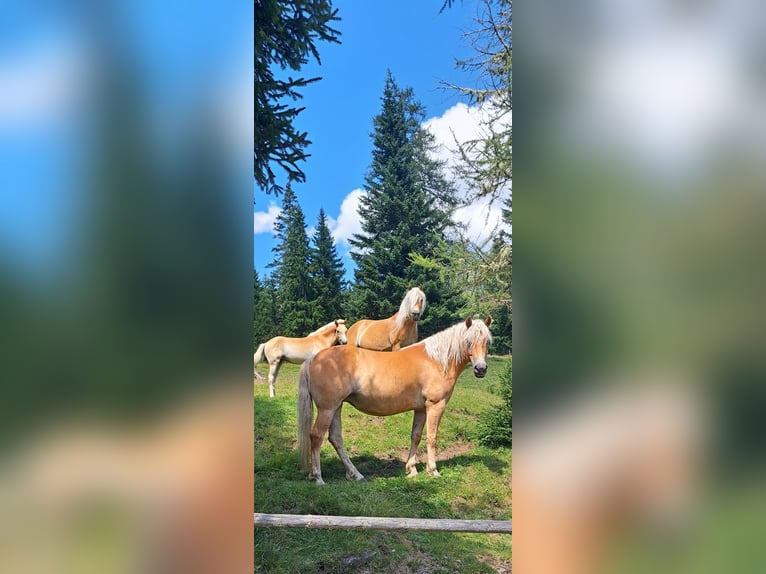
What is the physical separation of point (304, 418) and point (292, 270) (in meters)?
1.46

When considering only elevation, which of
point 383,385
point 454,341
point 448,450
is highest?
point 454,341

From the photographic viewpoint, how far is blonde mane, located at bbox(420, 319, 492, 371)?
13.0 feet

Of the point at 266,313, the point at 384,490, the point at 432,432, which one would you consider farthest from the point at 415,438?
the point at 266,313

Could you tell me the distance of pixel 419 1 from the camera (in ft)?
12.9

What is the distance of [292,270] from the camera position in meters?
4.36

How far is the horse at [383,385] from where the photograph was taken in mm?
4035

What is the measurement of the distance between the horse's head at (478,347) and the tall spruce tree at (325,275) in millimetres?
1309

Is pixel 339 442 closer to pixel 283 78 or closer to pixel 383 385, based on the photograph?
pixel 383 385

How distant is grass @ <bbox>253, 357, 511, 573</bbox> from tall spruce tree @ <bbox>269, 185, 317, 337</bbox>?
49 cm

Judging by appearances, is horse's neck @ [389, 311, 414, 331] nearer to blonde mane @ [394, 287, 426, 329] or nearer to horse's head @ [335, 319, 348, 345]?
blonde mane @ [394, 287, 426, 329]

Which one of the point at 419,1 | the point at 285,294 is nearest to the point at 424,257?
the point at 285,294
